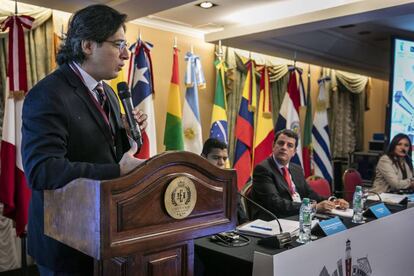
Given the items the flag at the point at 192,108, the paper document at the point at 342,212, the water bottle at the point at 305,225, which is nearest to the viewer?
the water bottle at the point at 305,225

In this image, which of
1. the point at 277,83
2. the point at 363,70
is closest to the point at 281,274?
the point at 277,83

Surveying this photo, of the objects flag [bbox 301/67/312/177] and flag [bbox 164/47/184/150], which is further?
flag [bbox 301/67/312/177]

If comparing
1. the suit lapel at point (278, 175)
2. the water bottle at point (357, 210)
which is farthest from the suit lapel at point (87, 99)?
the suit lapel at point (278, 175)

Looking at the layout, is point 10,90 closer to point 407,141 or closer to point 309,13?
point 309,13

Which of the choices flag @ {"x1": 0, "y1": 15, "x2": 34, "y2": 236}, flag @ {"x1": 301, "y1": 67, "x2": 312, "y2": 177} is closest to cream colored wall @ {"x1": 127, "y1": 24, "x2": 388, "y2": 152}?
flag @ {"x1": 0, "y1": 15, "x2": 34, "y2": 236}

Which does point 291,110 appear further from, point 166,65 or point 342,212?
point 342,212

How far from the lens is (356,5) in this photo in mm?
3354

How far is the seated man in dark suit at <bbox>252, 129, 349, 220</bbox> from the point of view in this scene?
2771 millimetres

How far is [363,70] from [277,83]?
1794 millimetres

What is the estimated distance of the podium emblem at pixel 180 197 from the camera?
92 cm

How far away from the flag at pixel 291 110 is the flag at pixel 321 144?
503mm

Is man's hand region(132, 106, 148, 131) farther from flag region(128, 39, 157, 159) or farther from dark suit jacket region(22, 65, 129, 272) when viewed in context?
flag region(128, 39, 157, 159)

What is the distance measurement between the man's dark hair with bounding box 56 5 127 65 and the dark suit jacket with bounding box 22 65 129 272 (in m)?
0.06

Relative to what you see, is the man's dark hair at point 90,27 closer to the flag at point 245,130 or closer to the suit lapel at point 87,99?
the suit lapel at point 87,99
